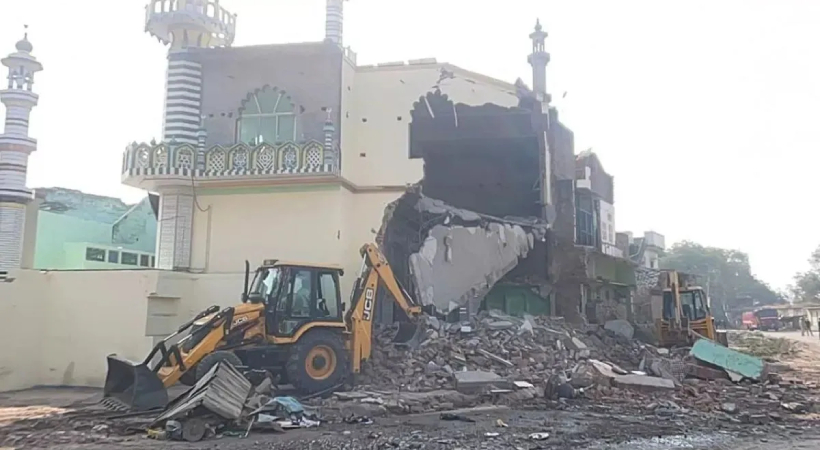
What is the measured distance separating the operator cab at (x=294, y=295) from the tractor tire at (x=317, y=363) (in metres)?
0.29

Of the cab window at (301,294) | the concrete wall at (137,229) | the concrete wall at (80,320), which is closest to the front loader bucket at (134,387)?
the cab window at (301,294)

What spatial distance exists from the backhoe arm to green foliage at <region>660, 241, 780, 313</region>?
5330 centimetres

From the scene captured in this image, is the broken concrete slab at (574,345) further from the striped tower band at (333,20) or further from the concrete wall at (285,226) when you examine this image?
the striped tower band at (333,20)

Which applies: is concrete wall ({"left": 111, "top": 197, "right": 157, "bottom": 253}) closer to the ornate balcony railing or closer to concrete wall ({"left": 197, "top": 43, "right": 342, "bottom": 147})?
concrete wall ({"left": 197, "top": 43, "right": 342, "bottom": 147})

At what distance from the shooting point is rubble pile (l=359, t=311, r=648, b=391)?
12.7 m

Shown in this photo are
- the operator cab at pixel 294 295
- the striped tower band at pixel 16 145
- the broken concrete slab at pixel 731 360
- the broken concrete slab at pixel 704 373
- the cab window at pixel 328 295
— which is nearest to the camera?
the operator cab at pixel 294 295

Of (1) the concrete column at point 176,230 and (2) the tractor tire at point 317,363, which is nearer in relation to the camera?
(2) the tractor tire at point 317,363

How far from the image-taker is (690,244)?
68.4 meters

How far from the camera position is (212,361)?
33.1ft

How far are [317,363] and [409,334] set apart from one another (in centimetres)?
374

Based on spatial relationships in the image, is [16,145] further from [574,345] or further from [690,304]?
[690,304]

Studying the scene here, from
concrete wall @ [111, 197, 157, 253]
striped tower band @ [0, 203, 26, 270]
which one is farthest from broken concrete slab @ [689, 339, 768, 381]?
concrete wall @ [111, 197, 157, 253]

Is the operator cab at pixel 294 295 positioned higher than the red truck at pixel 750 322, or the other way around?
the operator cab at pixel 294 295

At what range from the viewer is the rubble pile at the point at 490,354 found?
1273 cm
